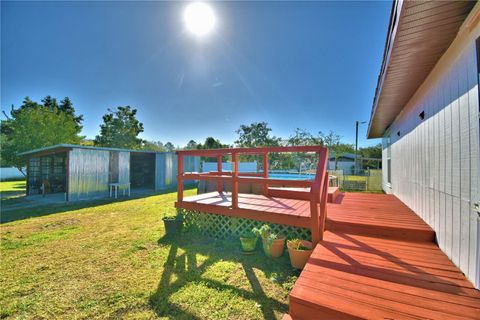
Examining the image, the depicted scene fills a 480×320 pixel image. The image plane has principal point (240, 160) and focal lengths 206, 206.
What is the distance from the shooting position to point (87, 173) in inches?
427

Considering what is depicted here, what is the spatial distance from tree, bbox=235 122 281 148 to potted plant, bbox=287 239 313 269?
77.2ft

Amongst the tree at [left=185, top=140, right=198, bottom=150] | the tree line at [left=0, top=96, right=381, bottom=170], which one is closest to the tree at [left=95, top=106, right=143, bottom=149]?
the tree line at [left=0, top=96, right=381, bottom=170]

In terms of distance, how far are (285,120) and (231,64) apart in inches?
614

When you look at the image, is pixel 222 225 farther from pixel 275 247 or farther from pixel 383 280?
pixel 383 280

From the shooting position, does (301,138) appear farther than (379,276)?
Yes

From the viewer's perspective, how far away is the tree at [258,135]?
26964mm

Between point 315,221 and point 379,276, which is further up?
point 315,221

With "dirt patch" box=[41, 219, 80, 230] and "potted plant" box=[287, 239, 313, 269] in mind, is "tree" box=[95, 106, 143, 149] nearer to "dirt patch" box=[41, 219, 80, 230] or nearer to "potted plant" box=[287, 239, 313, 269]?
"dirt patch" box=[41, 219, 80, 230]

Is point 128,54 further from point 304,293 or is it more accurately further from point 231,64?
point 304,293

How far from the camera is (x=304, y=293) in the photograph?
1.87 metres

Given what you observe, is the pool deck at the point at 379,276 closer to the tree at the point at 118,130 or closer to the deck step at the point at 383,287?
the deck step at the point at 383,287

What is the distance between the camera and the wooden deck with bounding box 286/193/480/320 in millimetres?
1606

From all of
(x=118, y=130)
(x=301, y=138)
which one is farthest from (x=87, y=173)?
(x=301, y=138)

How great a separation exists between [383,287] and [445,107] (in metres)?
2.25
